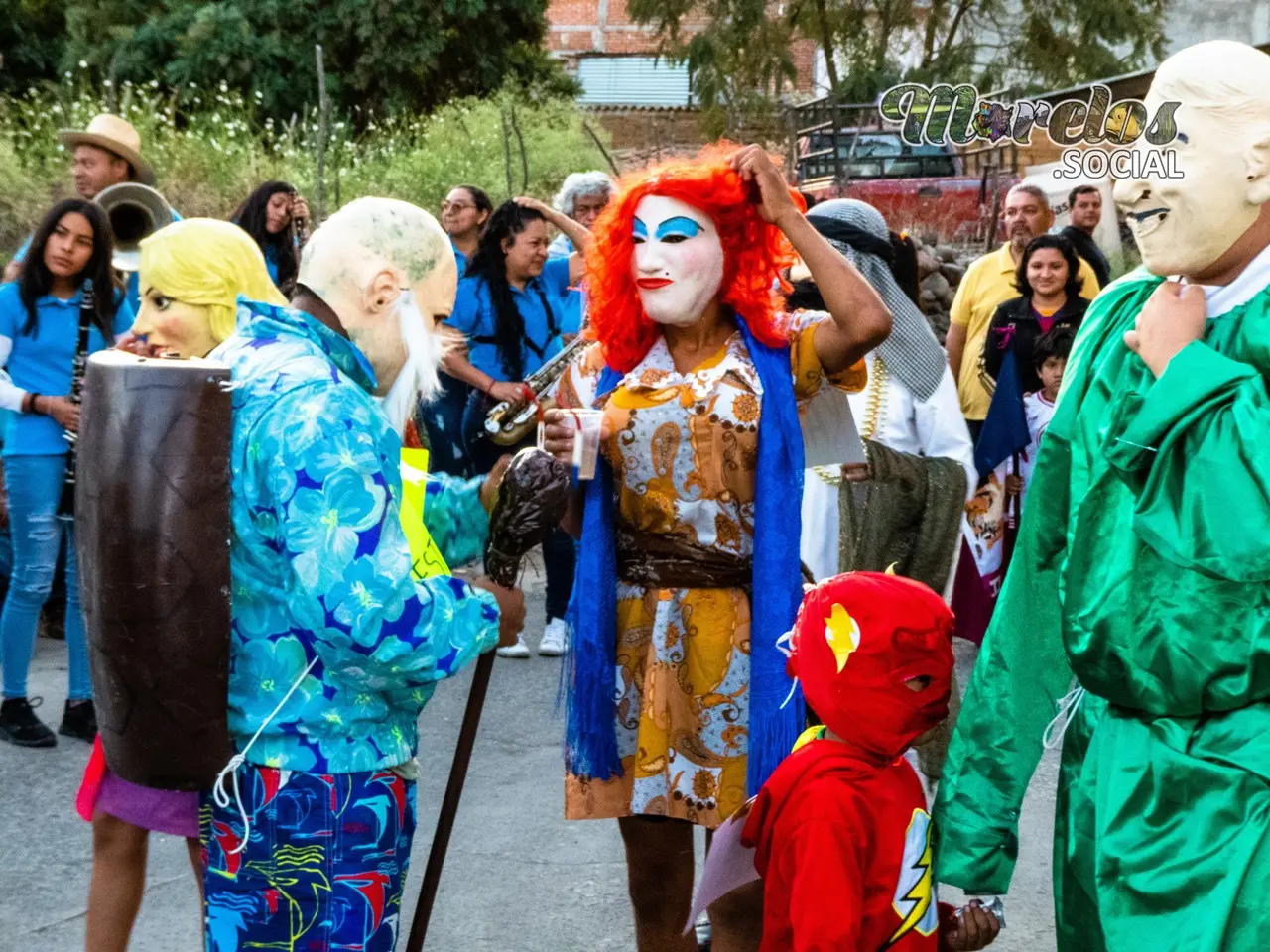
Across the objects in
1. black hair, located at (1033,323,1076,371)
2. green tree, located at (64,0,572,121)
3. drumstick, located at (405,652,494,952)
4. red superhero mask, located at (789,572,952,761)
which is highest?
green tree, located at (64,0,572,121)

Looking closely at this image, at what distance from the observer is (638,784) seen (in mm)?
3303

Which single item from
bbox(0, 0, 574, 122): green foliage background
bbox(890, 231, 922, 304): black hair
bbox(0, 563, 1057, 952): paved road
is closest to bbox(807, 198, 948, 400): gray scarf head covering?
bbox(890, 231, 922, 304): black hair

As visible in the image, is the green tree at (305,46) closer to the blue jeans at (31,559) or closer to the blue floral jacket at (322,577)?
the blue jeans at (31,559)

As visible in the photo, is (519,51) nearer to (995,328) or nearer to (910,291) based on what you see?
(995,328)

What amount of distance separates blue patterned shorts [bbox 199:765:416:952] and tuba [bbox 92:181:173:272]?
14.4 feet

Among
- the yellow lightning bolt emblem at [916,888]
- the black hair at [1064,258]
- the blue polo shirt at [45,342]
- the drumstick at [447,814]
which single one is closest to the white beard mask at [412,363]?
the drumstick at [447,814]

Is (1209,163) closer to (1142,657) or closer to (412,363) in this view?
(1142,657)

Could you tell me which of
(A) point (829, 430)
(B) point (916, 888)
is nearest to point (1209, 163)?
(B) point (916, 888)

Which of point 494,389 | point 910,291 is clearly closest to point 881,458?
point 910,291

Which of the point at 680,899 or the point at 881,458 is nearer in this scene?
the point at 680,899

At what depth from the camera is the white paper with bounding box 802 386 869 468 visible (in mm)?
3490

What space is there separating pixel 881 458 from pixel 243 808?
2352 millimetres

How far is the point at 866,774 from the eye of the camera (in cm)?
252

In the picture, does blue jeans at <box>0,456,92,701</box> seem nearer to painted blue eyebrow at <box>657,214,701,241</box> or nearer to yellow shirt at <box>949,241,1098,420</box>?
painted blue eyebrow at <box>657,214,701,241</box>
